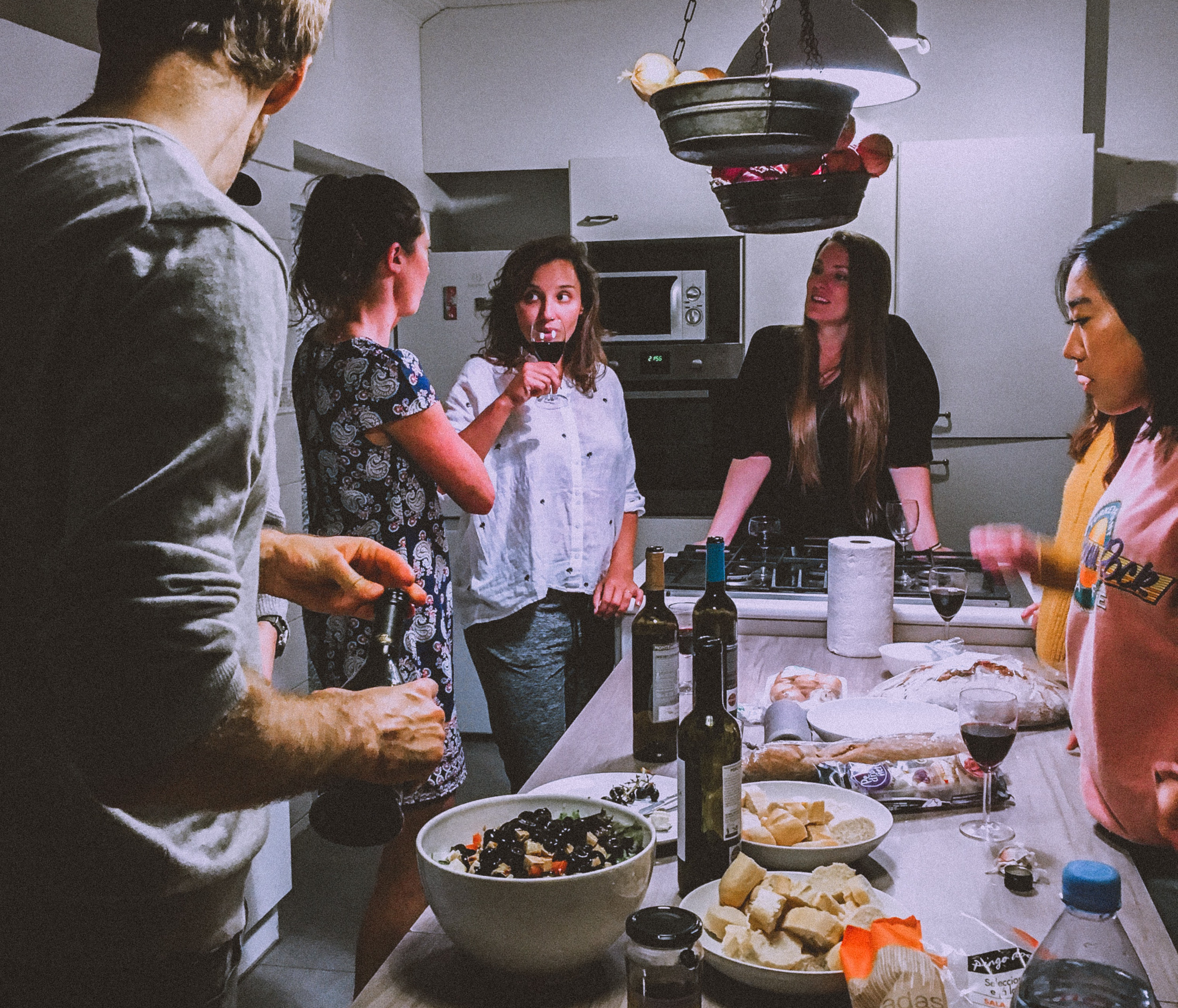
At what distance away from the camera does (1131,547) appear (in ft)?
4.56

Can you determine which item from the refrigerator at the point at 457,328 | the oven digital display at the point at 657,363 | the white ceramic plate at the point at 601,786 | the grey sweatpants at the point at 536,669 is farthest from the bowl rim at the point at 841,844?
the refrigerator at the point at 457,328

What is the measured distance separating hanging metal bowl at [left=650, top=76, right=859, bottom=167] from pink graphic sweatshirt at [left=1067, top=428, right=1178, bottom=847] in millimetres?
632

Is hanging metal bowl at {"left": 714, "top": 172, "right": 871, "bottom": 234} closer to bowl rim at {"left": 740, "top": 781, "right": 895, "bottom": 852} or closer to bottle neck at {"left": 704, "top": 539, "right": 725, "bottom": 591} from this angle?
bottle neck at {"left": 704, "top": 539, "right": 725, "bottom": 591}

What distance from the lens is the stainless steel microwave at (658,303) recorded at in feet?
12.9

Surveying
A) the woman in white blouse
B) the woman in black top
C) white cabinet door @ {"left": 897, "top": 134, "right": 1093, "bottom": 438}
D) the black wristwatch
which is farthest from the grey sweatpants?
white cabinet door @ {"left": 897, "top": 134, "right": 1093, "bottom": 438}

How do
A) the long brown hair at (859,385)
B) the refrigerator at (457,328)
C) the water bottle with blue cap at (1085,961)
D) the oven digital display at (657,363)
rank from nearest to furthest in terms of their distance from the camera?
the water bottle with blue cap at (1085,961), the long brown hair at (859,385), the oven digital display at (657,363), the refrigerator at (457,328)

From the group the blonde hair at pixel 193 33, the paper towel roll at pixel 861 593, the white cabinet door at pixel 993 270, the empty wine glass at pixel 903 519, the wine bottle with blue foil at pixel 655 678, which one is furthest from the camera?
the white cabinet door at pixel 993 270

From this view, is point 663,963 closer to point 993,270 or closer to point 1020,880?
point 1020,880

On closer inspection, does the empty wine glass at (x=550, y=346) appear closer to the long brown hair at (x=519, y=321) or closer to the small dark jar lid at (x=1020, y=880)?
the long brown hair at (x=519, y=321)

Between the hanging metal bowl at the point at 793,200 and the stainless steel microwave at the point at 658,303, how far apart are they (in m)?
2.16

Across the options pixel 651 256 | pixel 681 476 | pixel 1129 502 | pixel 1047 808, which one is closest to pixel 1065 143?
pixel 651 256

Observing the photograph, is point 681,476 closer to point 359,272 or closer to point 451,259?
point 451,259

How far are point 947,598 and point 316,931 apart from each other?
1.84 meters

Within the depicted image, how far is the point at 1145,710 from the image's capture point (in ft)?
4.42
